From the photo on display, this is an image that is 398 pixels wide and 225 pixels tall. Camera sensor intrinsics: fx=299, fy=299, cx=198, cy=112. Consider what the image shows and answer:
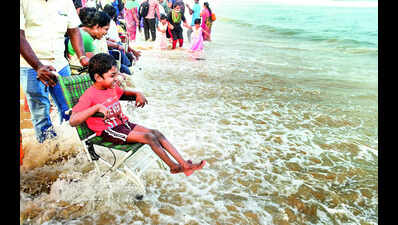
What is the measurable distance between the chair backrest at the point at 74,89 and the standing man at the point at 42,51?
123 mm

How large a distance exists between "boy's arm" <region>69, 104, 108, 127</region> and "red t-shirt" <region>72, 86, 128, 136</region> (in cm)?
7

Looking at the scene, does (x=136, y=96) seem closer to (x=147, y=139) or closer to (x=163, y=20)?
(x=147, y=139)

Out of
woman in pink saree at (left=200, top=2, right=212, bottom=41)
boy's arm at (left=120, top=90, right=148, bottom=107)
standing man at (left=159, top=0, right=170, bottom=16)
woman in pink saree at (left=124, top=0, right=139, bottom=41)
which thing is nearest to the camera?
boy's arm at (left=120, top=90, right=148, bottom=107)

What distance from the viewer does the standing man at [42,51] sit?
2.64m

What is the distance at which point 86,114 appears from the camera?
2.46 meters

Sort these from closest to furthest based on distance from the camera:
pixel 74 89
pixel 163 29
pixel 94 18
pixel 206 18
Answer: pixel 74 89, pixel 94 18, pixel 163 29, pixel 206 18

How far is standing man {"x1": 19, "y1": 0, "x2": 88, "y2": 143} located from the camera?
A: 2.64 m

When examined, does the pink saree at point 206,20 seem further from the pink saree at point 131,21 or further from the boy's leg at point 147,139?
the boy's leg at point 147,139

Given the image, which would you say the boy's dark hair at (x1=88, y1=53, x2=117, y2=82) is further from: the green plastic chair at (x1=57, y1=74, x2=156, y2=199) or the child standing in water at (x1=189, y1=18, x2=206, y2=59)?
the child standing in water at (x1=189, y1=18, x2=206, y2=59)

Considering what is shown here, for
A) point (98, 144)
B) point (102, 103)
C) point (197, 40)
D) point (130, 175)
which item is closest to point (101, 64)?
point (102, 103)

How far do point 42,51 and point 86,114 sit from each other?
106 centimetres

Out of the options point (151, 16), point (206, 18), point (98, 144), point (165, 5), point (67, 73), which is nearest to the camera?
point (98, 144)

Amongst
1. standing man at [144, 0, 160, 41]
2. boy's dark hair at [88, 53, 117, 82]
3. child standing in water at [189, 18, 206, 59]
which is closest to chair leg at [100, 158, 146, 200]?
boy's dark hair at [88, 53, 117, 82]
